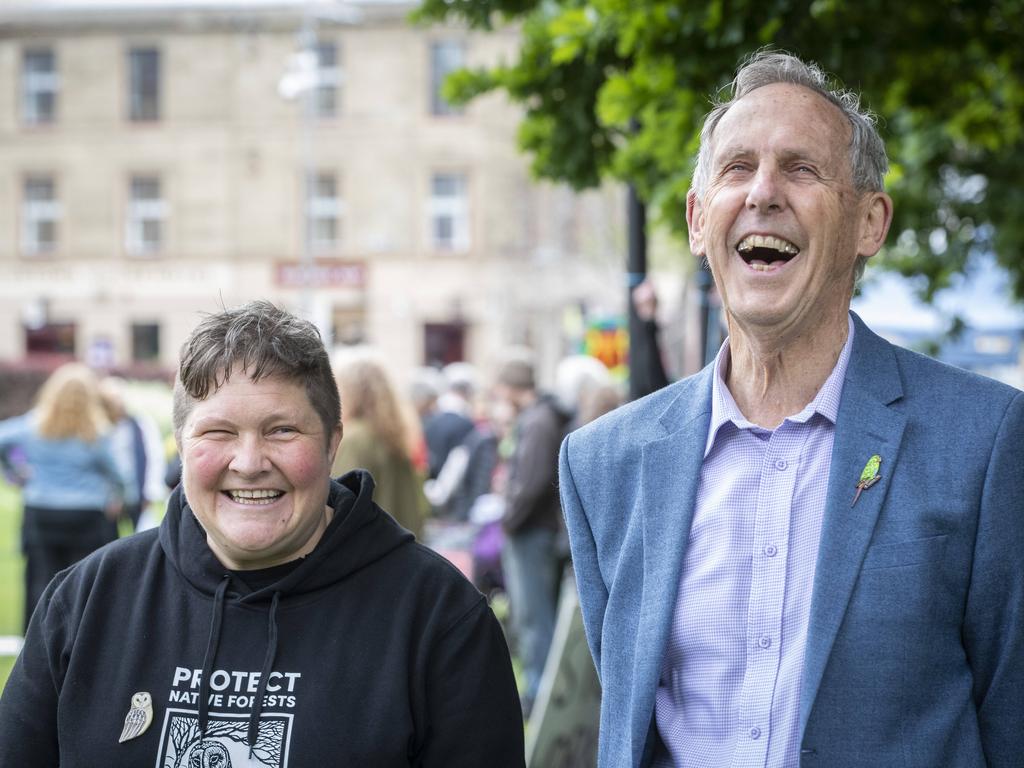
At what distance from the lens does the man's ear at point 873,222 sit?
101 inches

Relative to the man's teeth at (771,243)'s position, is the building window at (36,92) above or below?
above

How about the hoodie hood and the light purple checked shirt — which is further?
the hoodie hood

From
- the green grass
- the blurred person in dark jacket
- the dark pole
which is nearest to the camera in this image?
the dark pole

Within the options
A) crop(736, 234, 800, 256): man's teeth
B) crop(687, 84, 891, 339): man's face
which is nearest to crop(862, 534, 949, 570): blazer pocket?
crop(687, 84, 891, 339): man's face

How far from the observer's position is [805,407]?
253cm

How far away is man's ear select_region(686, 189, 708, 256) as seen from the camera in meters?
2.70

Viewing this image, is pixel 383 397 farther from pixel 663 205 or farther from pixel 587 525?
pixel 587 525

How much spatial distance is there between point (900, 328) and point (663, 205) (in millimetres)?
7251

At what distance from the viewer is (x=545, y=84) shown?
5.55m

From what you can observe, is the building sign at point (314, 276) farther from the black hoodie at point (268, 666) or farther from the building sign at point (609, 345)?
the black hoodie at point (268, 666)

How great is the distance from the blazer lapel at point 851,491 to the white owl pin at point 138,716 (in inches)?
47.9

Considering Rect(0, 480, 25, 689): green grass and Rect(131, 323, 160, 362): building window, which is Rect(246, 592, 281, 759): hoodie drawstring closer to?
Rect(0, 480, 25, 689): green grass

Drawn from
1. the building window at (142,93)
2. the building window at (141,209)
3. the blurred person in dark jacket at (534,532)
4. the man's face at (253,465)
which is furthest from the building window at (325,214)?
the man's face at (253,465)

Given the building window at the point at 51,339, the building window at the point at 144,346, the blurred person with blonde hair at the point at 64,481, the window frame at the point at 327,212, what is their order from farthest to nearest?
1. the building window at the point at 51,339
2. the building window at the point at 144,346
3. the window frame at the point at 327,212
4. the blurred person with blonde hair at the point at 64,481
